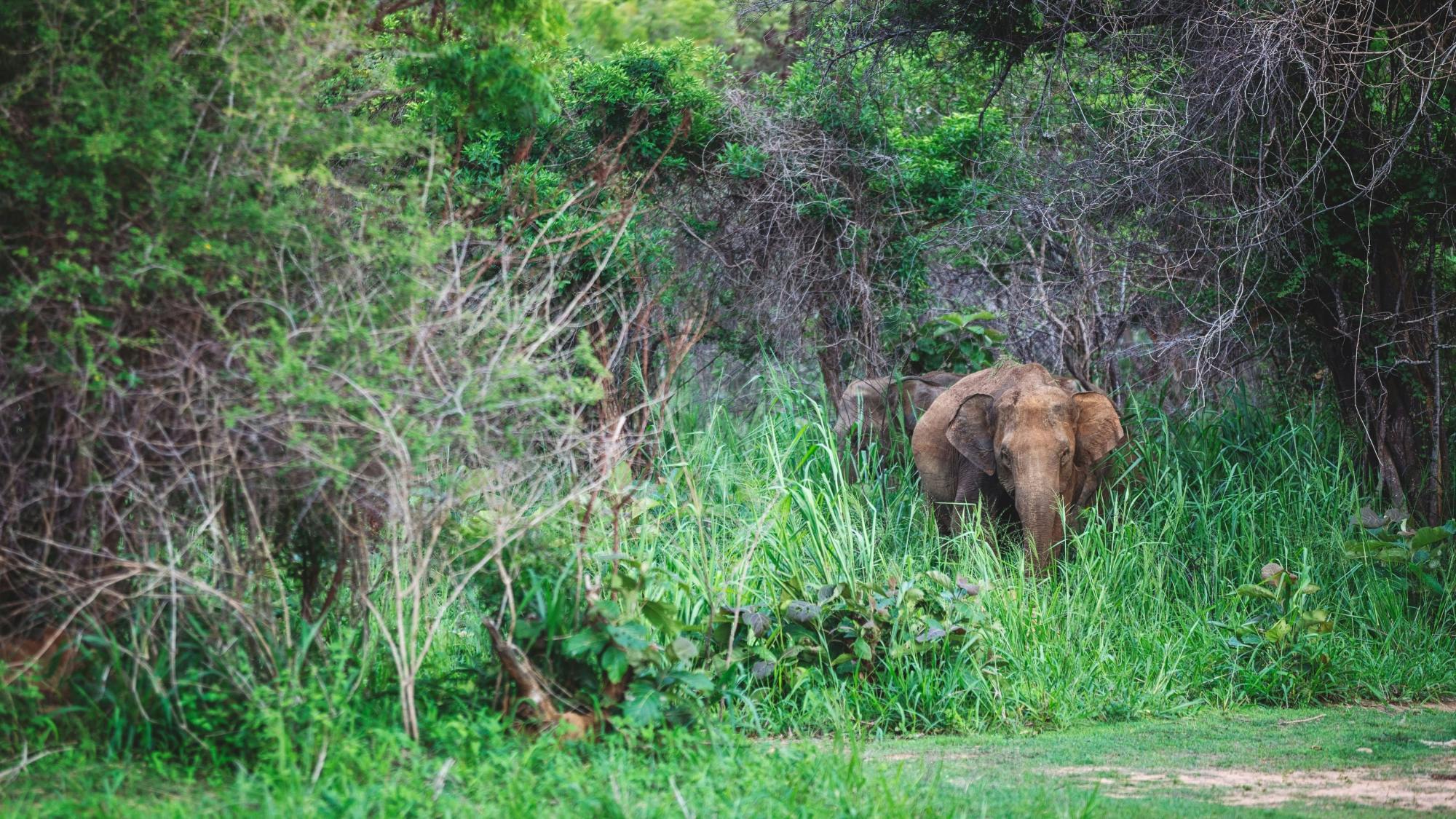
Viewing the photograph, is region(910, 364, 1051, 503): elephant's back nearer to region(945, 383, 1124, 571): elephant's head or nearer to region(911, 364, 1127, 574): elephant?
region(911, 364, 1127, 574): elephant

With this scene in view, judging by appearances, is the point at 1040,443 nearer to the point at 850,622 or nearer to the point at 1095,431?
the point at 1095,431

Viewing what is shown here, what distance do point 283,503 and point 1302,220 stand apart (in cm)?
738

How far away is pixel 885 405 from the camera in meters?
11.3

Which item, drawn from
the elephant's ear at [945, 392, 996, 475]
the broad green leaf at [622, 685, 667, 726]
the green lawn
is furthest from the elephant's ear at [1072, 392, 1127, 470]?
the broad green leaf at [622, 685, 667, 726]

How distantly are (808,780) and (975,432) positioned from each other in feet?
18.8

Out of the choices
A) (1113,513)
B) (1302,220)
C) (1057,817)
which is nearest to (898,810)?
(1057,817)

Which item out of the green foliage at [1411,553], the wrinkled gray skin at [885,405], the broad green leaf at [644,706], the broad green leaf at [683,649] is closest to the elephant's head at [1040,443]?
the wrinkled gray skin at [885,405]

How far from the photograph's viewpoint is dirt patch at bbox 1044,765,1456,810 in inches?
204

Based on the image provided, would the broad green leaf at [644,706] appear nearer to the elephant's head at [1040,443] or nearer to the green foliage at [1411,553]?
the elephant's head at [1040,443]

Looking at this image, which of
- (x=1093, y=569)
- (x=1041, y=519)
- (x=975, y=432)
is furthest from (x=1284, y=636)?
(x=975, y=432)

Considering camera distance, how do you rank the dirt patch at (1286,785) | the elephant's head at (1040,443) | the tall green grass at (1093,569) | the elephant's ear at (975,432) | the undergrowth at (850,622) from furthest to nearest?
the elephant's ear at (975,432) < the elephant's head at (1040,443) < the tall green grass at (1093,569) < the dirt patch at (1286,785) < the undergrowth at (850,622)

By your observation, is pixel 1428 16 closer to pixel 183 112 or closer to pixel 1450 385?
pixel 1450 385

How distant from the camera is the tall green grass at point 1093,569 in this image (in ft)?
22.7

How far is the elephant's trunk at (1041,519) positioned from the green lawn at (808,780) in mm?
2823
